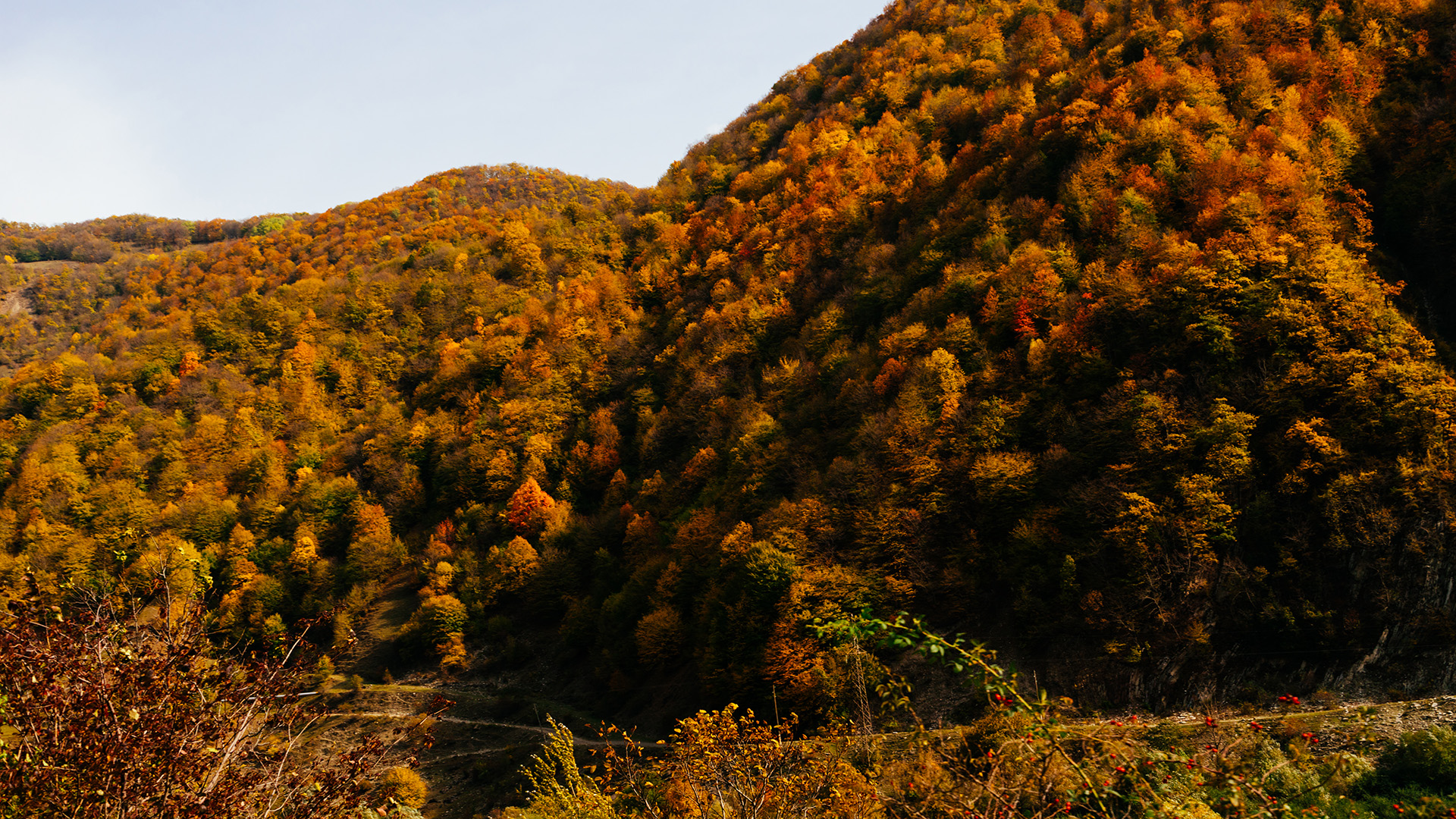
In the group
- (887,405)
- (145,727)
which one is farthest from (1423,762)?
(887,405)

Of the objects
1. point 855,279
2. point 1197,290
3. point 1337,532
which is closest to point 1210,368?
point 1197,290

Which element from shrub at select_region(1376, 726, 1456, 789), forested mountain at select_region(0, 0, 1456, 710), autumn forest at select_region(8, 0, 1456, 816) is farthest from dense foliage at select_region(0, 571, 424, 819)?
shrub at select_region(1376, 726, 1456, 789)

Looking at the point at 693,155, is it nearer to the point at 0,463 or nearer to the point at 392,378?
the point at 392,378

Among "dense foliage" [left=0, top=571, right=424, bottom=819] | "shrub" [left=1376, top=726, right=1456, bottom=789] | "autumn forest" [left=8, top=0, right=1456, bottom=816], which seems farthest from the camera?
"autumn forest" [left=8, top=0, right=1456, bottom=816]

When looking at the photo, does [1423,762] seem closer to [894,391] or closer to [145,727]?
[145,727]

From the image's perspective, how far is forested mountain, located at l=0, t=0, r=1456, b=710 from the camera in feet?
115

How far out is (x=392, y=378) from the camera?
10000 centimetres

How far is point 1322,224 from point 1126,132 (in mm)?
20116

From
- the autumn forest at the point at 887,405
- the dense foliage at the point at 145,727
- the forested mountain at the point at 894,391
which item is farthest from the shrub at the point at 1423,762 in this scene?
the dense foliage at the point at 145,727

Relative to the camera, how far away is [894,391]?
5344 cm

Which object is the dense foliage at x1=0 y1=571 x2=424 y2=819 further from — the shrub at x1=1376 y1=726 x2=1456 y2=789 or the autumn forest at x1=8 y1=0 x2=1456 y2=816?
the shrub at x1=1376 y1=726 x2=1456 y2=789

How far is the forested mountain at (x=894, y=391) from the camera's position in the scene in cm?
3491

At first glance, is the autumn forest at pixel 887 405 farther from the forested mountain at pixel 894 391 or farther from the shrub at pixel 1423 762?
the shrub at pixel 1423 762

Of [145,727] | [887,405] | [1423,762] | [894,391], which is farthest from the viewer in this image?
[894,391]
